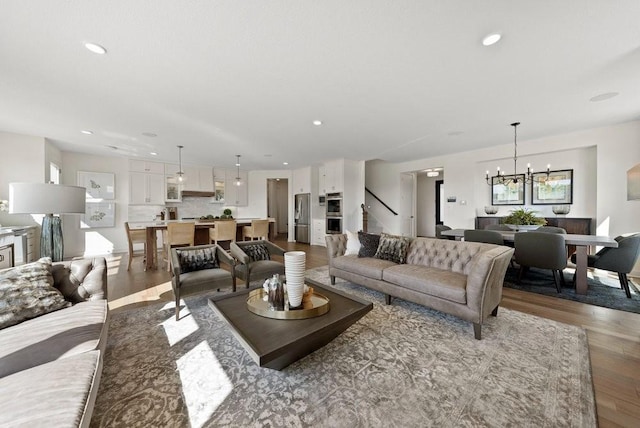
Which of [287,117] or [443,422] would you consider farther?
[287,117]

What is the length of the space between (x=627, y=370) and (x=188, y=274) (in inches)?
156

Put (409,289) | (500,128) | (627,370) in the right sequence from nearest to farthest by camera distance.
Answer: (627,370) < (409,289) < (500,128)

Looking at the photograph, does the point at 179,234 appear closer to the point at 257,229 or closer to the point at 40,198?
the point at 257,229

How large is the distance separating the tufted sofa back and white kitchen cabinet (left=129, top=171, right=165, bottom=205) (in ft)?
23.2

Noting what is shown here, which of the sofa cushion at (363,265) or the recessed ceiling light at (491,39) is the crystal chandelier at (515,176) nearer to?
the recessed ceiling light at (491,39)

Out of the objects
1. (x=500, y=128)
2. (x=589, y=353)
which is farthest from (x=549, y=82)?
(x=589, y=353)

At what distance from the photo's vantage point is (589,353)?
6.33 ft

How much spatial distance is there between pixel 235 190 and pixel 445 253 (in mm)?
7174

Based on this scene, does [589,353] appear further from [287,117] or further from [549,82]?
[287,117]

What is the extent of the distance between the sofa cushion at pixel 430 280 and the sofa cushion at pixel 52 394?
2560mm

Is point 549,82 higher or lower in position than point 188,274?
higher

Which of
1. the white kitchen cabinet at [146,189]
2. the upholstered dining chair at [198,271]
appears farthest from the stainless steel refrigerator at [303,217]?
the upholstered dining chair at [198,271]

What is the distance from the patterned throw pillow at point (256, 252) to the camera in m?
3.54

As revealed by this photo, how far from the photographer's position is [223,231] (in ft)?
16.4
